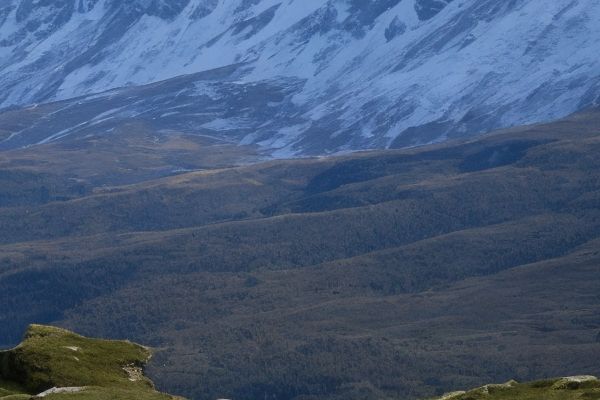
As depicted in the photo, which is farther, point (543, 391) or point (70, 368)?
point (70, 368)

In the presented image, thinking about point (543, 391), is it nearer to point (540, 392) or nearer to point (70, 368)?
point (540, 392)

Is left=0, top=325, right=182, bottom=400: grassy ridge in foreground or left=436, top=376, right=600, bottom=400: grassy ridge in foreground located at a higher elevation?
left=0, top=325, right=182, bottom=400: grassy ridge in foreground

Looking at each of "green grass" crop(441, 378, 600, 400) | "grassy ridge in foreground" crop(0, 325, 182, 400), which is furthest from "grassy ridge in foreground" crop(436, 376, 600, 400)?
"grassy ridge in foreground" crop(0, 325, 182, 400)

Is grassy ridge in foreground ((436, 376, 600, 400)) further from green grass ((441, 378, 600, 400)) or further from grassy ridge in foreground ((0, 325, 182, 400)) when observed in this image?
grassy ridge in foreground ((0, 325, 182, 400))

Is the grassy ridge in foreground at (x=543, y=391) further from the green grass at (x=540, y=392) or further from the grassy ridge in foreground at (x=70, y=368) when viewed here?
the grassy ridge in foreground at (x=70, y=368)

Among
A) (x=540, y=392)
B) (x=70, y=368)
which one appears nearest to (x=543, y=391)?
(x=540, y=392)

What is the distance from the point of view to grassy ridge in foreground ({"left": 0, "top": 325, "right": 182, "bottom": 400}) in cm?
4431

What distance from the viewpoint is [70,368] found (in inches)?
1807

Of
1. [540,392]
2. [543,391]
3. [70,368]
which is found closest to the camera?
[540,392]

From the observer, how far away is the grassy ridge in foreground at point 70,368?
145 ft

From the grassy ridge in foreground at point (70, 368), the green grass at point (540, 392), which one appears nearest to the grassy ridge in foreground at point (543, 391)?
the green grass at point (540, 392)

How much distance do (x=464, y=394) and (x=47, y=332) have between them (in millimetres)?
14581

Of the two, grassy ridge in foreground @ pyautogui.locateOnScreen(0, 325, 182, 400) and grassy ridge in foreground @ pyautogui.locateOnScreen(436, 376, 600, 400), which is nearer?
grassy ridge in foreground @ pyautogui.locateOnScreen(436, 376, 600, 400)

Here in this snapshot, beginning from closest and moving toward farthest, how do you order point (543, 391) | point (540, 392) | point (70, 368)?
1. point (540, 392)
2. point (543, 391)
3. point (70, 368)
